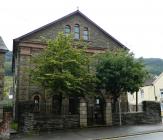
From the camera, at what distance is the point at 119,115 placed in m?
22.4

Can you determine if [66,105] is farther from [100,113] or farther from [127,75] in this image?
[127,75]

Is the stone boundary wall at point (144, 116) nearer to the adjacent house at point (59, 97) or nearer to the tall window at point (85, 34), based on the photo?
the adjacent house at point (59, 97)

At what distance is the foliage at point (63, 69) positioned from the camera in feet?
64.7

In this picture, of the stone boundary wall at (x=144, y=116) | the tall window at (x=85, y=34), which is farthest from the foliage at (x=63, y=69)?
the tall window at (x=85, y=34)

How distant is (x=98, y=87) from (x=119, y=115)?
3141 mm

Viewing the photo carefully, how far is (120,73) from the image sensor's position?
2252cm

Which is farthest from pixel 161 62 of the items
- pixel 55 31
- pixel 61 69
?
pixel 61 69

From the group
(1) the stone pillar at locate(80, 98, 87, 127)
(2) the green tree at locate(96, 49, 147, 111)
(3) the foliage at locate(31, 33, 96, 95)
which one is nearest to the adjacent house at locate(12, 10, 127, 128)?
(1) the stone pillar at locate(80, 98, 87, 127)

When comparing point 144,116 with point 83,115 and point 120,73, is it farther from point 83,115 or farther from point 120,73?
point 83,115

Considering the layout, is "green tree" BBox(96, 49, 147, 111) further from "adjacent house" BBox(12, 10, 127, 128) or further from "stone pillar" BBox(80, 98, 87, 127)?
"stone pillar" BBox(80, 98, 87, 127)

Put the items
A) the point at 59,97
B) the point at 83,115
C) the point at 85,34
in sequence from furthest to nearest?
the point at 85,34
the point at 59,97
the point at 83,115

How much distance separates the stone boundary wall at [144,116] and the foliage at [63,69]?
4.45 metres

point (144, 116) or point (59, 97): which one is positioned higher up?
point (59, 97)

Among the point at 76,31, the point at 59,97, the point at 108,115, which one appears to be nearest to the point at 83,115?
the point at 108,115
